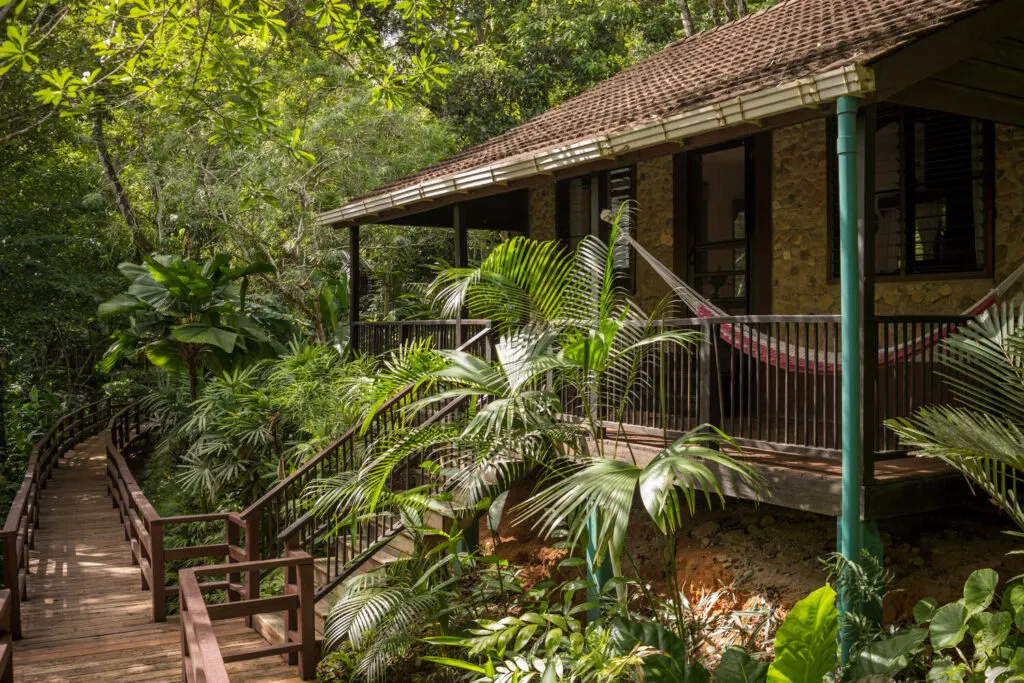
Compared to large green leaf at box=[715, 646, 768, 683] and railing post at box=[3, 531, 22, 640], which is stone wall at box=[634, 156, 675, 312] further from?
railing post at box=[3, 531, 22, 640]

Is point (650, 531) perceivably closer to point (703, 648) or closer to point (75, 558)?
point (703, 648)

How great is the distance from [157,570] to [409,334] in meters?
4.47

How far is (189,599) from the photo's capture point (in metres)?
4.93

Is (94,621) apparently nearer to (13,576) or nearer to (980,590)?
(13,576)

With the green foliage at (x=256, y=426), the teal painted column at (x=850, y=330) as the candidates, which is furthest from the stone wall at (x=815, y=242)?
the green foliage at (x=256, y=426)

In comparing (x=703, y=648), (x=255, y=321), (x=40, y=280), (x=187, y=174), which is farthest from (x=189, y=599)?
(x=187, y=174)

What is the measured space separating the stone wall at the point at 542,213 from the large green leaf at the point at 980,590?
24.3 ft

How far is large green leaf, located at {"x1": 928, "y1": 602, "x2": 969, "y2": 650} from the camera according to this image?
406 centimetres

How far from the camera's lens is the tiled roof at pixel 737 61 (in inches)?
215

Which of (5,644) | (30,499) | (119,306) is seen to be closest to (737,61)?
(5,644)

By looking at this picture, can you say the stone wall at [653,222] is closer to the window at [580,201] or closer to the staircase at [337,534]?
the window at [580,201]

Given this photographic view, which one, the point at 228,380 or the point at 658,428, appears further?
the point at 228,380

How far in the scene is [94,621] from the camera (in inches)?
308

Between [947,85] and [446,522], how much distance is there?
15.6 feet
